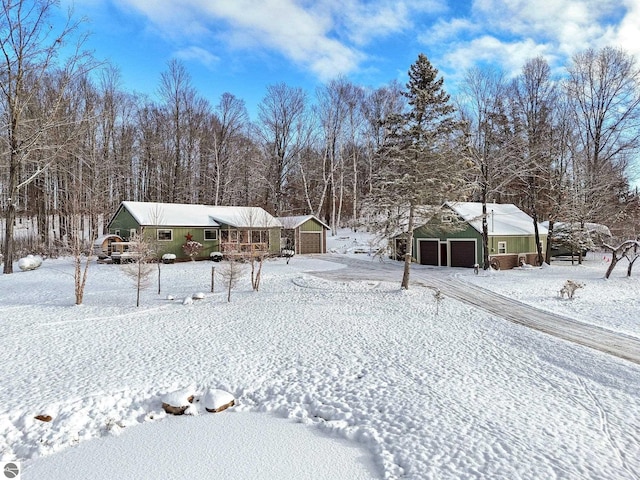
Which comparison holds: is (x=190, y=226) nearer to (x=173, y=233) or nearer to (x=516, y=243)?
(x=173, y=233)

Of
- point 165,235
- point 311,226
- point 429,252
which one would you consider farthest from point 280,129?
point 429,252

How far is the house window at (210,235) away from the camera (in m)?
24.4

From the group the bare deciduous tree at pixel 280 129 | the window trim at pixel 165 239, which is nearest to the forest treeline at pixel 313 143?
the bare deciduous tree at pixel 280 129

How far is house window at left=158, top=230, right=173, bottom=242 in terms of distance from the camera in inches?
887

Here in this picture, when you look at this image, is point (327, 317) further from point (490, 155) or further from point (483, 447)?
point (490, 155)

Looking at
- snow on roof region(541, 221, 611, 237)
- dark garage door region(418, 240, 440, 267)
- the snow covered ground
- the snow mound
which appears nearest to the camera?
the snow covered ground

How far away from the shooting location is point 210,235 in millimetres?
24625

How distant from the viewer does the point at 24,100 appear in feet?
57.6

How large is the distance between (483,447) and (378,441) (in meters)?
1.32

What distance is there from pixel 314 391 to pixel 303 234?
72.3ft

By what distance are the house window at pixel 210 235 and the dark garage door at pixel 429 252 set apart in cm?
1367

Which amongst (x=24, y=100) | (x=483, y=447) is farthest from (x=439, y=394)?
(x=24, y=100)

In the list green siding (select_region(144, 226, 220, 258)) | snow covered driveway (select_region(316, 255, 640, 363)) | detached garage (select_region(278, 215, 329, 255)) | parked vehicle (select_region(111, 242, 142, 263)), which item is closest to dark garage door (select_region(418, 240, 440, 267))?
snow covered driveway (select_region(316, 255, 640, 363))

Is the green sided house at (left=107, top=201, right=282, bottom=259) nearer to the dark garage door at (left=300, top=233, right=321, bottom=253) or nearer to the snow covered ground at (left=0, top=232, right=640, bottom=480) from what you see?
the dark garage door at (left=300, top=233, right=321, bottom=253)
